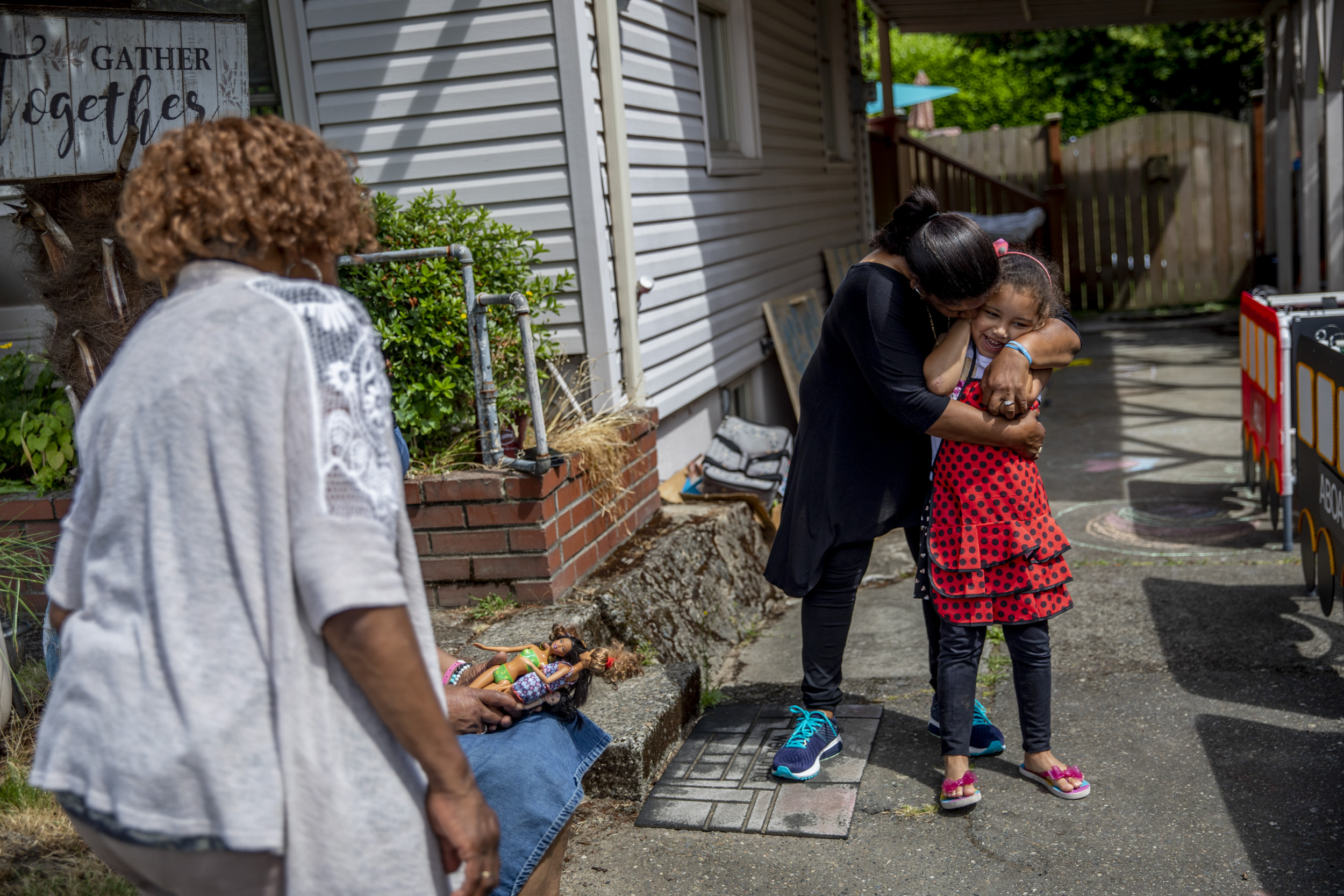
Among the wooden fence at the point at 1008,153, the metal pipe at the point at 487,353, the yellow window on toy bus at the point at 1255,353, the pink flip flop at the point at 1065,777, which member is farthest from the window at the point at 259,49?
the wooden fence at the point at 1008,153

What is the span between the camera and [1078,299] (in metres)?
16.0

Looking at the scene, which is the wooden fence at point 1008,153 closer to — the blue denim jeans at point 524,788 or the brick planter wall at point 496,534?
the brick planter wall at point 496,534

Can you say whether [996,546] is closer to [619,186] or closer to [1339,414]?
[1339,414]

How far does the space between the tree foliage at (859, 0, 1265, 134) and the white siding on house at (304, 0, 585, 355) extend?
15.6 metres

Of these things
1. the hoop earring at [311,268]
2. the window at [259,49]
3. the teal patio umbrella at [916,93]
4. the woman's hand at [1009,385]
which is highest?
the teal patio umbrella at [916,93]

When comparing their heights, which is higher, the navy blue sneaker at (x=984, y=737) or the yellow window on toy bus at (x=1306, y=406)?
the yellow window on toy bus at (x=1306, y=406)

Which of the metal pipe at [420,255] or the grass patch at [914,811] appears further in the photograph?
the metal pipe at [420,255]

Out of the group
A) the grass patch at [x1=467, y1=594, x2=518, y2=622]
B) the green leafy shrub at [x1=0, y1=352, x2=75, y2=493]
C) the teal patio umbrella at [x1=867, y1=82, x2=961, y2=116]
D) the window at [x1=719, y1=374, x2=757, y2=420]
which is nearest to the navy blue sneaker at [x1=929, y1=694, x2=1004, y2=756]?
the grass patch at [x1=467, y1=594, x2=518, y2=622]

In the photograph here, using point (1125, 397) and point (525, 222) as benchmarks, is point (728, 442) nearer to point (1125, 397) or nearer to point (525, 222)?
point (525, 222)

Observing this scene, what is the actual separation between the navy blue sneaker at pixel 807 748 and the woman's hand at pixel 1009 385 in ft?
3.63

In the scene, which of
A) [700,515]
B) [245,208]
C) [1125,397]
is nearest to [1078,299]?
[1125,397]

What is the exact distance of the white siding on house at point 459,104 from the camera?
4.73 metres

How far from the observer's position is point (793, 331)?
796cm

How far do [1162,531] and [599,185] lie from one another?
3313 mm
